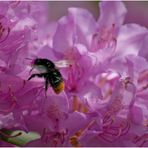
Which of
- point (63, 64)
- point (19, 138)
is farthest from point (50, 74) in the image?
point (19, 138)

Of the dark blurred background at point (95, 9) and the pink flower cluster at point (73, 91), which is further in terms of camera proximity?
the dark blurred background at point (95, 9)

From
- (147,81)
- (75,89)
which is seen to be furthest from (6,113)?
(147,81)

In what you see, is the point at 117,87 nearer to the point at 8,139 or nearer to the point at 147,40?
the point at 147,40

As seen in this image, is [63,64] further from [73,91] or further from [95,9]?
[95,9]

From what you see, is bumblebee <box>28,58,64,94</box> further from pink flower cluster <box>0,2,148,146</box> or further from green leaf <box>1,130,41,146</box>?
green leaf <box>1,130,41,146</box>

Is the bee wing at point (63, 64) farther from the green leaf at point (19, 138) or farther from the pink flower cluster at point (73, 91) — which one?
the green leaf at point (19, 138)

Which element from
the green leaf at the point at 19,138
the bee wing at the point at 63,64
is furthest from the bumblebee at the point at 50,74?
the green leaf at the point at 19,138
